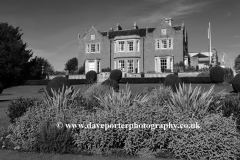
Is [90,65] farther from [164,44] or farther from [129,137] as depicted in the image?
[129,137]

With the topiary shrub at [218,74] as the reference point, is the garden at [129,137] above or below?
below

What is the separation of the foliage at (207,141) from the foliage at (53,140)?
258 centimetres

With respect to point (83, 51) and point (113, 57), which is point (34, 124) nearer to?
point (113, 57)

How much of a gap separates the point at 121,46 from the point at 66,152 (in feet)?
108

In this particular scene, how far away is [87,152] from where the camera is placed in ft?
18.0

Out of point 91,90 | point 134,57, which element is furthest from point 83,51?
point 91,90

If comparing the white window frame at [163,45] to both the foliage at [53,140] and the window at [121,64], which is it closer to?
the window at [121,64]

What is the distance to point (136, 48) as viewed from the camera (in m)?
36.8

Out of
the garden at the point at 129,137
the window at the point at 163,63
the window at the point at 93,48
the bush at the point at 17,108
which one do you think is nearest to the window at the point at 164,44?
the window at the point at 163,63

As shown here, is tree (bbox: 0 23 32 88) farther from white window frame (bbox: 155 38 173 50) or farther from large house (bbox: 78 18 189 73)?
white window frame (bbox: 155 38 173 50)

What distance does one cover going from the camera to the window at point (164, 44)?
116 ft

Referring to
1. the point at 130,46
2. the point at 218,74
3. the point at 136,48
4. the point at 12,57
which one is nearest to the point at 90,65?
the point at 130,46

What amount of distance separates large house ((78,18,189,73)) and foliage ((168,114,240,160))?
28.9m

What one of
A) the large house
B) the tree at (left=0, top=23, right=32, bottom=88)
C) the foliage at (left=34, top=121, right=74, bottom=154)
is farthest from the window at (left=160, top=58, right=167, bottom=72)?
the foliage at (left=34, top=121, right=74, bottom=154)
